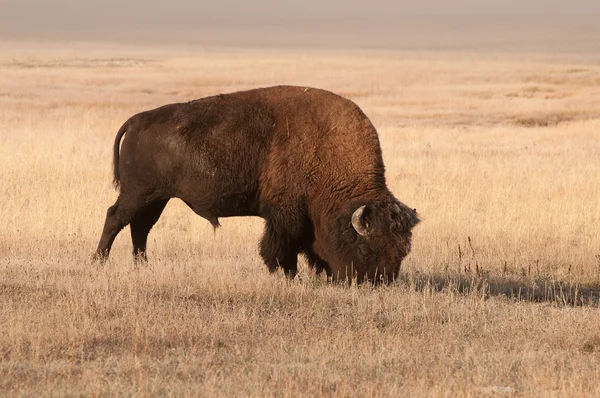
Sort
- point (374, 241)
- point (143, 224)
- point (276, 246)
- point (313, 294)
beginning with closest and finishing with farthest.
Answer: point (313, 294) < point (374, 241) < point (276, 246) < point (143, 224)

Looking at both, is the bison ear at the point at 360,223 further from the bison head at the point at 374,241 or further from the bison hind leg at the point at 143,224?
the bison hind leg at the point at 143,224

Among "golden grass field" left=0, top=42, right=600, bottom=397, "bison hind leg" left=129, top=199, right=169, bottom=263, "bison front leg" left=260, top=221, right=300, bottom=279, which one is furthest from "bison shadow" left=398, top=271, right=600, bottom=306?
"bison hind leg" left=129, top=199, right=169, bottom=263

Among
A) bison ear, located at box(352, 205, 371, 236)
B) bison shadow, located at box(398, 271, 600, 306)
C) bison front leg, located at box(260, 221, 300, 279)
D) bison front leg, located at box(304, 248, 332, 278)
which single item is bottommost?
bison shadow, located at box(398, 271, 600, 306)

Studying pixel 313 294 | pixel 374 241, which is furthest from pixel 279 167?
pixel 313 294

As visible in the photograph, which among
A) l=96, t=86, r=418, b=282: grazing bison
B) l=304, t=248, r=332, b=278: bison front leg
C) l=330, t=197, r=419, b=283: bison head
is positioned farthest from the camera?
l=304, t=248, r=332, b=278: bison front leg

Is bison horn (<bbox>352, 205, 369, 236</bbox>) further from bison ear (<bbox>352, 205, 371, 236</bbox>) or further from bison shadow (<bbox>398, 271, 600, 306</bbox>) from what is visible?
bison shadow (<bbox>398, 271, 600, 306</bbox>)

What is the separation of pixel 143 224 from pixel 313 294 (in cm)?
294

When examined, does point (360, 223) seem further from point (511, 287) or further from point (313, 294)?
point (511, 287)

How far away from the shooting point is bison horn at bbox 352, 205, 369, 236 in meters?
9.38

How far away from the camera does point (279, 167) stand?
1001 centimetres

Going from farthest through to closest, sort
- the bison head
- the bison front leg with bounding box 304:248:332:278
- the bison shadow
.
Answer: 1. the bison front leg with bounding box 304:248:332:278
2. the bison shadow
3. the bison head

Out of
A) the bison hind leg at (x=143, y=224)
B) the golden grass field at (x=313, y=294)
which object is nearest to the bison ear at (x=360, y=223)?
the golden grass field at (x=313, y=294)

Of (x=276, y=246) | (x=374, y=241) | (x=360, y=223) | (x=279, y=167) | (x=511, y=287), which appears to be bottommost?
(x=511, y=287)

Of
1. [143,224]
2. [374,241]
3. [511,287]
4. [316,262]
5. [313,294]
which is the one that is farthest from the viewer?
[143,224]
